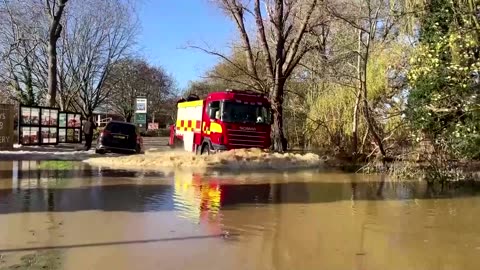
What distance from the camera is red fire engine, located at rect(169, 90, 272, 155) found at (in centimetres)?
2534

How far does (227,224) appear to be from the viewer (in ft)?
34.1

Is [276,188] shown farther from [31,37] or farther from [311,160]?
[31,37]

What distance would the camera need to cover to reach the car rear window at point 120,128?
2684 cm

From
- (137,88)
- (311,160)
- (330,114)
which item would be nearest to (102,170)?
(311,160)

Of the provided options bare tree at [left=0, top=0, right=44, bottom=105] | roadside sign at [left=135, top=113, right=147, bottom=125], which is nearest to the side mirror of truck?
roadside sign at [left=135, top=113, right=147, bottom=125]

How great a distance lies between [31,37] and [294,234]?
132 ft

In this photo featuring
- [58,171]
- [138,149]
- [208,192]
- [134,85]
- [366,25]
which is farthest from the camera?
[134,85]

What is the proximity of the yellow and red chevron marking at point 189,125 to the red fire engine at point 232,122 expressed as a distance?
Result: 0.07 m

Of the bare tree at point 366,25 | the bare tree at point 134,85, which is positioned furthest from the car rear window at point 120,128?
the bare tree at point 134,85

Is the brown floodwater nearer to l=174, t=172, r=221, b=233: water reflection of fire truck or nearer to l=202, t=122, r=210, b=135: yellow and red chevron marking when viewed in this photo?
l=174, t=172, r=221, b=233: water reflection of fire truck

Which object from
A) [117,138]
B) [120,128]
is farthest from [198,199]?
[120,128]

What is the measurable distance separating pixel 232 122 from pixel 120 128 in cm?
553

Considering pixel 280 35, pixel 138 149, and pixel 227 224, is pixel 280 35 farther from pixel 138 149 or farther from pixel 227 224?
pixel 227 224

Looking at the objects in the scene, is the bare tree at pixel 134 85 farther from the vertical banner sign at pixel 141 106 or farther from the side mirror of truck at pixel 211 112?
the side mirror of truck at pixel 211 112
